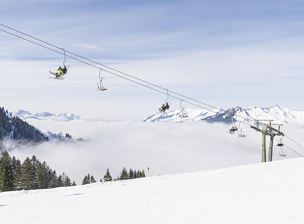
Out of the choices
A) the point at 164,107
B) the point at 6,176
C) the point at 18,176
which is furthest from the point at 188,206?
the point at 18,176

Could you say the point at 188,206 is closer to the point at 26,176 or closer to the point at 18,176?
the point at 26,176

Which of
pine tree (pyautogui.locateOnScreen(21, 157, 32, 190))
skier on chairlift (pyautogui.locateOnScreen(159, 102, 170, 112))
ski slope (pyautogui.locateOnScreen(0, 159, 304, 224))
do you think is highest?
skier on chairlift (pyautogui.locateOnScreen(159, 102, 170, 112))

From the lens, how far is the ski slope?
52.0 ft

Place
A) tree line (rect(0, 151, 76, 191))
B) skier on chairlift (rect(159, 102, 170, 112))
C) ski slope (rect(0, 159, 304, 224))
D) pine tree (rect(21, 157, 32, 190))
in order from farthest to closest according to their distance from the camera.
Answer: pine tree (rect(21, 157, 32, 190))
tree line (rect(0, 151, 76, 191))
skier on chairlift (rect(159, 102, 170, 112))
ski slope (rect(0, 159, 304, 224))

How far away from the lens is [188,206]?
18.5 m

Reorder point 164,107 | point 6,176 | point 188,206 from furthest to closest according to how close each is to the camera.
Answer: point 6,176 → point 164,107 → point 188,206

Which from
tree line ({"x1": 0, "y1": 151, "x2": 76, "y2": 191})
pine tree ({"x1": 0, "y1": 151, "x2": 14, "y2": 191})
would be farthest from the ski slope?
tree line ({"x1": 0, "y1": 151, "x2": 76, "y2": 191})

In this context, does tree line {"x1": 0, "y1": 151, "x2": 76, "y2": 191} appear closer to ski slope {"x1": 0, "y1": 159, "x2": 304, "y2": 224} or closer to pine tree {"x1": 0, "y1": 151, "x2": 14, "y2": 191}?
pine tree {"x1": 0, "y1": 151, "x2": 14, "y2": 191}

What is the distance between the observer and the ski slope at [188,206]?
15.9m

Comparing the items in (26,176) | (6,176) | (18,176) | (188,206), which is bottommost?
(18,176)

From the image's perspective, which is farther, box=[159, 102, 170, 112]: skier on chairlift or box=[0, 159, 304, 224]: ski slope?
box=[159, 102, 170, 112]: skier on chairlift

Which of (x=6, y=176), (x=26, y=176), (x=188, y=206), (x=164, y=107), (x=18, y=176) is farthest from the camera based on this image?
(x=18, y=176)

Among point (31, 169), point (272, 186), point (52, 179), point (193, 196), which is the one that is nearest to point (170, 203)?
point (193, 196)

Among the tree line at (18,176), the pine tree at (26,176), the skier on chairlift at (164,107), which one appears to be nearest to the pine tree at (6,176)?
the tree line at (18,176)
